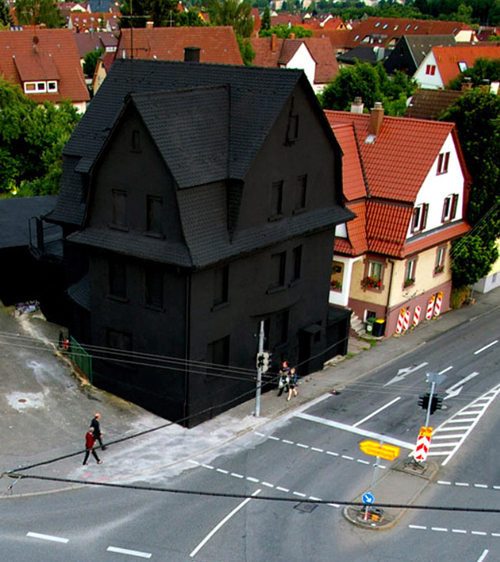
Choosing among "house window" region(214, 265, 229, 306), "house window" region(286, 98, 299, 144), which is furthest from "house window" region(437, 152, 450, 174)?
"house window" region(214, 265, 229, 306)

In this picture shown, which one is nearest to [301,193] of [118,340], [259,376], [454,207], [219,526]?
[259,376]

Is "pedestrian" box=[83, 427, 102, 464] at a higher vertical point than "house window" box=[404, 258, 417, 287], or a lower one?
lower

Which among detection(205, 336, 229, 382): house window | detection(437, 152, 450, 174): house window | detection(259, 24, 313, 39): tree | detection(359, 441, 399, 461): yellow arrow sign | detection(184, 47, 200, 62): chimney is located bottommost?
detection(205, 336, 229, 382): house window


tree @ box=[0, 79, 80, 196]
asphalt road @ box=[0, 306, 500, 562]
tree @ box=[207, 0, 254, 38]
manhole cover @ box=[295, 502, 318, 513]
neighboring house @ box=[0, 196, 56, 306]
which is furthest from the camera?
tree @ box=[207, 0, 254, 38]

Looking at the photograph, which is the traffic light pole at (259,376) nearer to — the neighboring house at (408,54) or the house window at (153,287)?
the house window at (153,287)

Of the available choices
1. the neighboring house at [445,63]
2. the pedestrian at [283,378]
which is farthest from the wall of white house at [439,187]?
the neighboring house at [445,63]

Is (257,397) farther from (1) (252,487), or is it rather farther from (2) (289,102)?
(2) (289,102)

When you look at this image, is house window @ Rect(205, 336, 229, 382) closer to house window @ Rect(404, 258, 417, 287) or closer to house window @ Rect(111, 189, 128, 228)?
house window @ Rect(111, 189, 128, 228)
